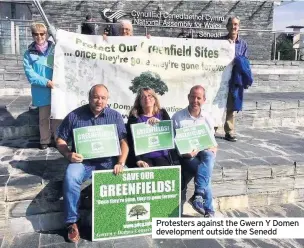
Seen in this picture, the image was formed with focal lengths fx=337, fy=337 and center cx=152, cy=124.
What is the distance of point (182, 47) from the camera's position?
173 inches

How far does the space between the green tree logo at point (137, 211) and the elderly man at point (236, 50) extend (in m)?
2.30

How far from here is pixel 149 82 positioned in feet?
14.6

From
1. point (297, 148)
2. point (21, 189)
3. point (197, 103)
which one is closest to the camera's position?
point (21, 189)

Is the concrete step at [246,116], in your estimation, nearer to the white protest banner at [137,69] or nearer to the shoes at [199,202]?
the white protest banner at [137,69]

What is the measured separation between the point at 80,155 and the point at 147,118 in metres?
0.72

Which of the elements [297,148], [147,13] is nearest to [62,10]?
[147,13]

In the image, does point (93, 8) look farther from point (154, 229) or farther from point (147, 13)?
point (154, 229)

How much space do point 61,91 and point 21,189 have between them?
1435mm

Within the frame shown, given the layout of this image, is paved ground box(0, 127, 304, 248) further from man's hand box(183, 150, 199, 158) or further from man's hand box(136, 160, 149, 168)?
man's hand box(136, 160, 149, 168)

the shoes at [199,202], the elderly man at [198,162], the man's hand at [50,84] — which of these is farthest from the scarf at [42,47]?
the shoes at [199,202]

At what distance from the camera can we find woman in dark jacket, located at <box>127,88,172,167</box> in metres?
3.19

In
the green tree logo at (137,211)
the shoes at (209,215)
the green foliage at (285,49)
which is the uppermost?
the green foliage at (285,49)

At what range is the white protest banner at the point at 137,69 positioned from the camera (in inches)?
161

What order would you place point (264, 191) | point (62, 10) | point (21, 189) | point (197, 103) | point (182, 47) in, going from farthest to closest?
1. point (62, 10)
2. point (182, 47)
3. point (264, 191)
4. point (197, 103)
5. point (21, 189)
